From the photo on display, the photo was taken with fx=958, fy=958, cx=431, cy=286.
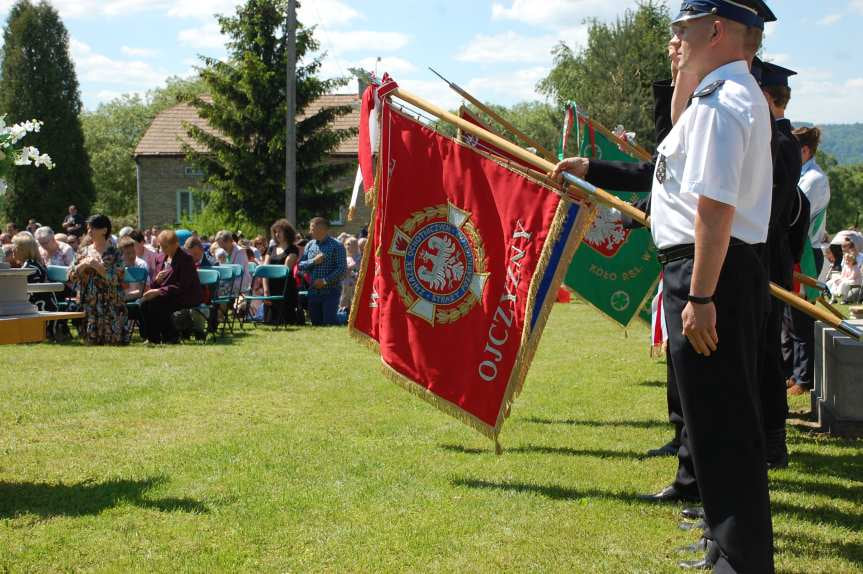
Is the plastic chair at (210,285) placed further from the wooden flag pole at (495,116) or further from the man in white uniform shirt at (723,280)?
the man in white uniform shirt at (723,280)

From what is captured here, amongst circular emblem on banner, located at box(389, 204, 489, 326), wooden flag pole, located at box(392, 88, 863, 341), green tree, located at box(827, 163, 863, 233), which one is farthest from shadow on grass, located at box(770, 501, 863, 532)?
green tree, located at box(827, 163, 863, 233)

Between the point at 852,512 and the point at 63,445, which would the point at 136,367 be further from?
the point at 852,512

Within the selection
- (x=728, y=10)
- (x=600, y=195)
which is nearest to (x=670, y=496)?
(x=600, y=195)

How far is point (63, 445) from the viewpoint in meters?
6.88

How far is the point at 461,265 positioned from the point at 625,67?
159ft

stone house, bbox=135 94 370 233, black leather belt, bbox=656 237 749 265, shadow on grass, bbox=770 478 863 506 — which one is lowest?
shadow on grass, bbox=770 478 863 506

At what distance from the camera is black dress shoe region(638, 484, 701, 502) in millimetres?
5219

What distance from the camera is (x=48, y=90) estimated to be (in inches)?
2181

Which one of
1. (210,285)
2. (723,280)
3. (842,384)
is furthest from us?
(210,285)

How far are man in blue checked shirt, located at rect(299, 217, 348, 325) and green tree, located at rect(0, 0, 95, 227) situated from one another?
40965 millimetres

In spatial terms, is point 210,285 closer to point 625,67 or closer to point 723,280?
point 723,280

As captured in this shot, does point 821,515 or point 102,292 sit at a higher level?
point 102,292

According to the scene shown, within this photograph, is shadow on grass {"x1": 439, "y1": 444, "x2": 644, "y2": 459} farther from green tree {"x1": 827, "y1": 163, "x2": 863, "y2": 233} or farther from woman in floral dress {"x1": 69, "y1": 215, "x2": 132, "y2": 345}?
green tree {"x1": 827, "y1": 163, "x2": 863, "y2": 233}

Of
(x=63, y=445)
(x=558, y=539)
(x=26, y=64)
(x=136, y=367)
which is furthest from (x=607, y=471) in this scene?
(x=26, y=64)
